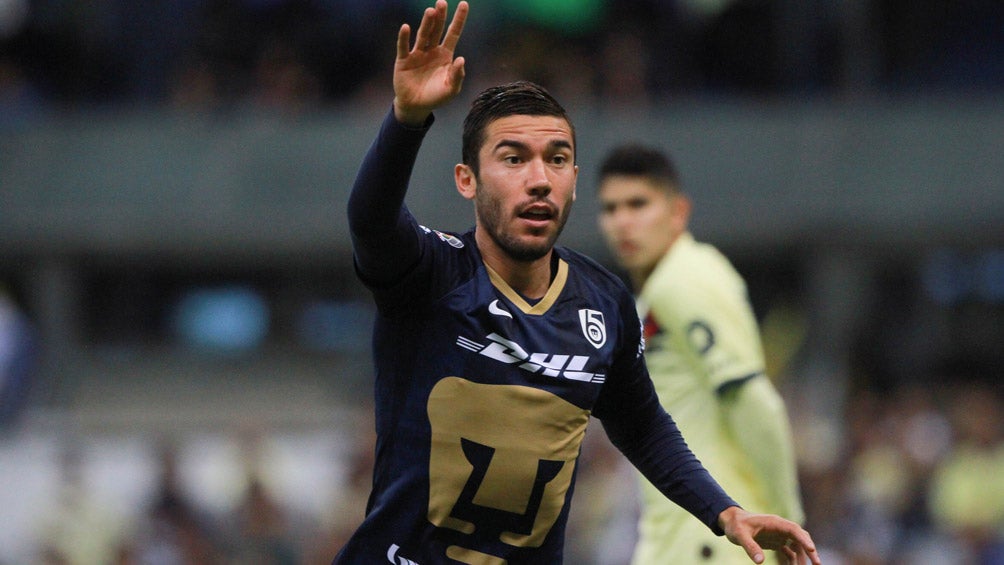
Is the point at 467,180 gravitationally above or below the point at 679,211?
above

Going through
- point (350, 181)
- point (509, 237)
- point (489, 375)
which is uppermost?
point (509, 237)

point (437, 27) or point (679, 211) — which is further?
point (679, 211)

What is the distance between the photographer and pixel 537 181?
4.17m

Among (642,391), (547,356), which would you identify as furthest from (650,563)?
(547,356)

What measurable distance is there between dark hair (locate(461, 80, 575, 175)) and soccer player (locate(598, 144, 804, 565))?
1.91 meters

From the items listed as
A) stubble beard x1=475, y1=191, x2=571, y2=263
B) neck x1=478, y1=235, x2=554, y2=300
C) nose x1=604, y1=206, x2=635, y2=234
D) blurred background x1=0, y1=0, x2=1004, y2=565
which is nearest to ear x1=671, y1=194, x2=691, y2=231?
nose x1=604, y1=206, x2=635, y2=234

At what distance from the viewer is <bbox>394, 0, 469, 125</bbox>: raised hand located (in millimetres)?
3828

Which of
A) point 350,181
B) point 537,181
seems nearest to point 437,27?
point 537,181

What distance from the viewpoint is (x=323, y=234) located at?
17719 mm

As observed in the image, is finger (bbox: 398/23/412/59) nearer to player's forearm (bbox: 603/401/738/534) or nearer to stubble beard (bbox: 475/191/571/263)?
stubble beard (bbox: 475/191/571/263)

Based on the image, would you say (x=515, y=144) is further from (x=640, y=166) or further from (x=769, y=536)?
(x=640, y=166)

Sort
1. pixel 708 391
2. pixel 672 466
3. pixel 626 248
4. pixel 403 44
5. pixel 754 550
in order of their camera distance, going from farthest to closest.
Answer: pixel 626 248 → pixel 708 391 → pixel 672 466 → pixel 754 550 → pixel 403 44

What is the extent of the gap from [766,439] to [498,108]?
2.25 metres

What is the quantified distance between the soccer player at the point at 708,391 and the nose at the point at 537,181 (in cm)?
201
